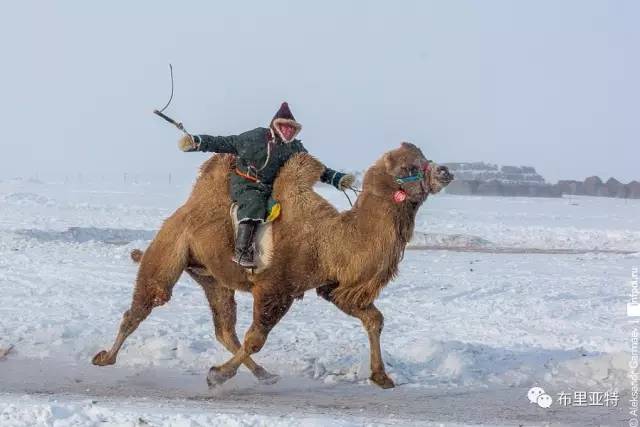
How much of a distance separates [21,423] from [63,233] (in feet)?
61.7

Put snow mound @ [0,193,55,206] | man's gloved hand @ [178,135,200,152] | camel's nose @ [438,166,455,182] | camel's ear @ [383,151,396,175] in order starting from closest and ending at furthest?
camel's nose @ [438,166,455,182] → camel's ear @ [383,151,396,175] → man's gloved hand @ [178,135,200,152] → snow mound @ [0,193,55,206]

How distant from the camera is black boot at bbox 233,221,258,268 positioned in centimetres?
697

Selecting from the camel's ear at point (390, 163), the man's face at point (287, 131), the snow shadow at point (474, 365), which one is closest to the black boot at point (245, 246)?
the man's face at point (287, 131)

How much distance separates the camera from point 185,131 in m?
→ 7.24

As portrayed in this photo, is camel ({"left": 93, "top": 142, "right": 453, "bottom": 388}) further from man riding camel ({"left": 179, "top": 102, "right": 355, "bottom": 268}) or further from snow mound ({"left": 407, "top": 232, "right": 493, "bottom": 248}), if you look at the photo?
snow mound ({"left": 407, "top": 232, "right": 493, "bottom": 248})

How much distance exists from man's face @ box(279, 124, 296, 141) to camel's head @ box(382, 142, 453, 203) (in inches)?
34.6

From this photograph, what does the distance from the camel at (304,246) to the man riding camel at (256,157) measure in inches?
4.8

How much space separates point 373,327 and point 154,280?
1.97 m

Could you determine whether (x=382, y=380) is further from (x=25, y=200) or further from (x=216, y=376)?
(x=25, y=200)

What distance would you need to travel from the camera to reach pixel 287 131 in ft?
24.0

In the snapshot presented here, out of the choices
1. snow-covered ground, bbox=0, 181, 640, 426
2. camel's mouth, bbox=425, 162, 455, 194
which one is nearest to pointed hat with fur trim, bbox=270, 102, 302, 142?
camel's mouth, bbox=425, 162, 455, 194

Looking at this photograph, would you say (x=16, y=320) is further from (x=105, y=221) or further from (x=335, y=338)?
(x=105, y=221)

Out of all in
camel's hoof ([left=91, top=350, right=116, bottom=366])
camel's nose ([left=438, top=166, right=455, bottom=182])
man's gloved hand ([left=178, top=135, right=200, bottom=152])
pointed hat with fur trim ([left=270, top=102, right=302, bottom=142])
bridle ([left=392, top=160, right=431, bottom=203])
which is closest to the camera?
camel's nose ([left=438, top=166, right=455, bottom=182])

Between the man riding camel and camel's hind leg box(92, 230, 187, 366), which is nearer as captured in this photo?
the man riding camel
